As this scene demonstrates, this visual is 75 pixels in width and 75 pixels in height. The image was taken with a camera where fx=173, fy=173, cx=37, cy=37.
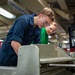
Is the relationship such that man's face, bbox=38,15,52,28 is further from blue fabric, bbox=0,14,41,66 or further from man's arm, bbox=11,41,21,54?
man's arm, bbox=11,41,21,54

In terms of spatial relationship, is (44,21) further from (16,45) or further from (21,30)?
(16,45)

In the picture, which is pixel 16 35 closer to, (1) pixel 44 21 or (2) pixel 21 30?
(2) pixel 21 30

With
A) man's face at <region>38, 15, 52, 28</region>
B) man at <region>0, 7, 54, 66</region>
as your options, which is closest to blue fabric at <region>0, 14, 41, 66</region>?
man at <region>0, 7, 54, 66</region>

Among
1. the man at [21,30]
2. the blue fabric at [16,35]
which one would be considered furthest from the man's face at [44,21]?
the blue fabric at [16,35]

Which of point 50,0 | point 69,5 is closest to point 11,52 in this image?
point 50,0

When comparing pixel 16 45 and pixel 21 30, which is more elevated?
pixel 21 30

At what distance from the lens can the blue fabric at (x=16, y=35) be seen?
1.60 meters

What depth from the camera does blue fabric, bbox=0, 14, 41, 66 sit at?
1.60m

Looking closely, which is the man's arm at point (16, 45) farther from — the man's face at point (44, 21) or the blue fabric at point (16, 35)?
the man's face at point (44, 21)

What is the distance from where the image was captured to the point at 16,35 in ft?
5.19

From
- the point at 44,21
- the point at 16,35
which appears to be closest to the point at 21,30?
the point at 16,35

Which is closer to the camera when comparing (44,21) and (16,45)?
(16,45)

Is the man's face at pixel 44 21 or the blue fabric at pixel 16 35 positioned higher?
the man's face at pixel 44 21

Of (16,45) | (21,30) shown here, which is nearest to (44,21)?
(21,30)
